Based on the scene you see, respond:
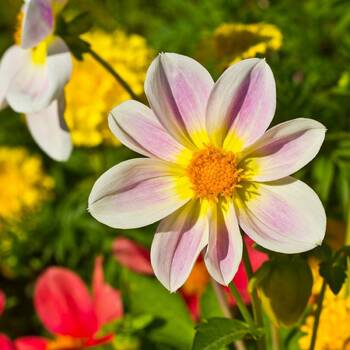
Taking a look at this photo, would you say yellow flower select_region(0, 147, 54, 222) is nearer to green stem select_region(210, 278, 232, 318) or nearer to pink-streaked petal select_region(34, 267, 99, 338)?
pink-streaked petal select_region(34, 267, 99, 338)

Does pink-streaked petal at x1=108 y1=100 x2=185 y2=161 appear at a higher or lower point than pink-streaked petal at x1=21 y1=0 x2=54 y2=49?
lower

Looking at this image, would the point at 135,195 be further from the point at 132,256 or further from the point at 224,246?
the point at 132,256

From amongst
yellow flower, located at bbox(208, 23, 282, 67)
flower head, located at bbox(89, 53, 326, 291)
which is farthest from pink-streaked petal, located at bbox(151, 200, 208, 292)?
yellow flower, located at bbox(208, 23, 282, 67)

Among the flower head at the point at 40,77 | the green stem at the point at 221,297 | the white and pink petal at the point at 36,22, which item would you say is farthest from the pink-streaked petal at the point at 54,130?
the green stem at the point at 221,297

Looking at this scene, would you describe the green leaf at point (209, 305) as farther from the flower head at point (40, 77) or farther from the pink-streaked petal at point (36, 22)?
the pink-streaked petal at point (36, 22)

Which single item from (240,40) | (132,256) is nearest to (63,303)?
(132,256)

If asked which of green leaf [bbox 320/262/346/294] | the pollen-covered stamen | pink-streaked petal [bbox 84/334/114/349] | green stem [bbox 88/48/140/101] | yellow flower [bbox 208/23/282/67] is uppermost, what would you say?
green stem [bbox 88/48/140/101]
